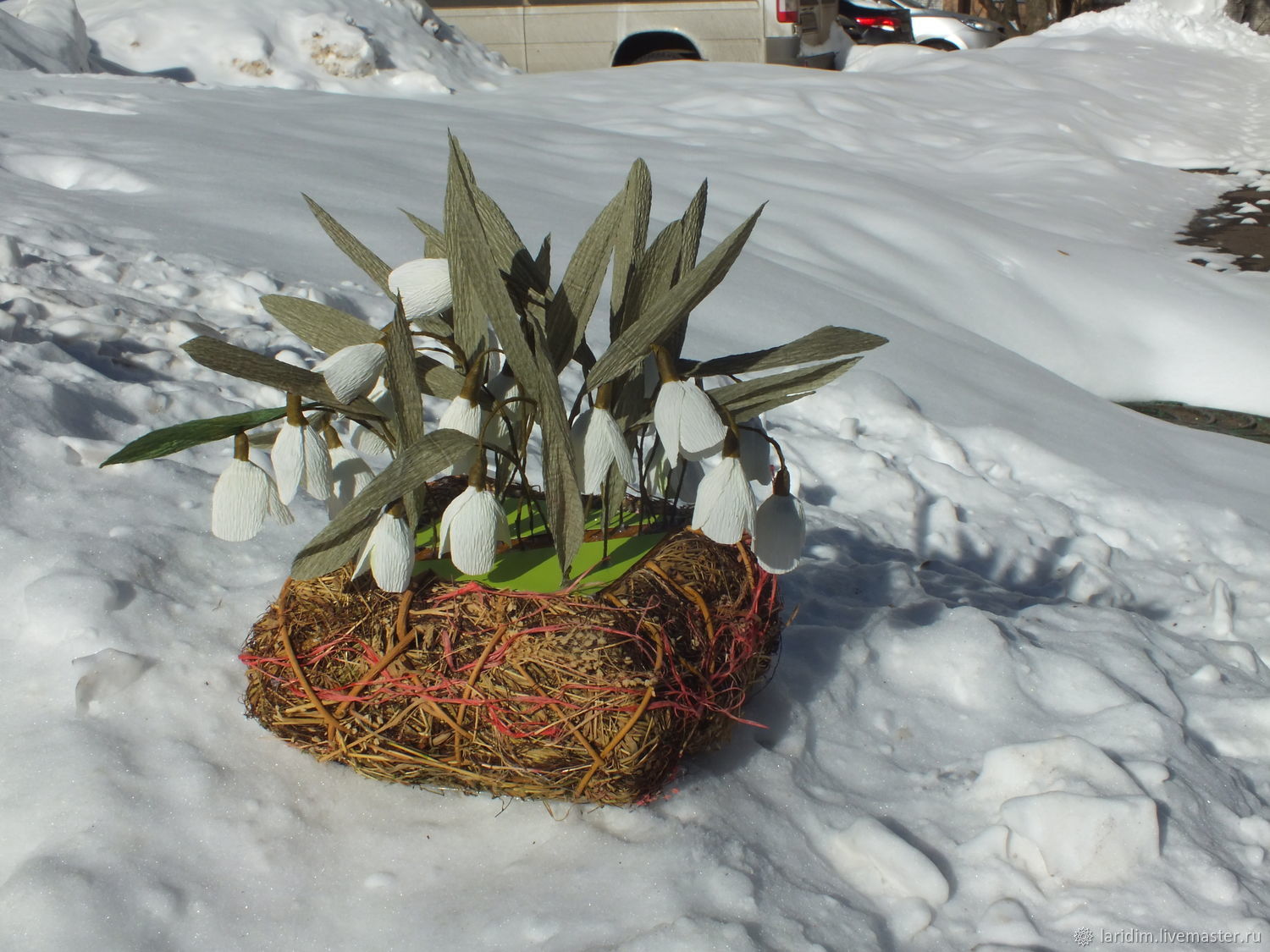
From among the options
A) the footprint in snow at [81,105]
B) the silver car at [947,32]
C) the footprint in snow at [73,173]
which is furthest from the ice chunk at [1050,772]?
the silver car at [947,32]

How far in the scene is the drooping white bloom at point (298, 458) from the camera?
3.49ft

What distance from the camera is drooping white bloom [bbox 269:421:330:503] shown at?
1.06 meters

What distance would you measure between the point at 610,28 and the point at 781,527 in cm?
685

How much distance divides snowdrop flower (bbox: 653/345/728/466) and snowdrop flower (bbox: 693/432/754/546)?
35 mm

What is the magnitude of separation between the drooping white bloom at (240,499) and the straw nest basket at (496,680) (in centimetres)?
11

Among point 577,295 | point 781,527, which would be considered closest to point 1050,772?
point 781,527

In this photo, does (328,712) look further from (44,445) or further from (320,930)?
(44,445)

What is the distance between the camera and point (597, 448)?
1.08 m

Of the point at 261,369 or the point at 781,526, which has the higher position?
the point at 261,369

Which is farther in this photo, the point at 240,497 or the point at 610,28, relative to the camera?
the point at 610,28

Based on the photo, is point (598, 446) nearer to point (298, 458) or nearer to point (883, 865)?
point (298, 458)

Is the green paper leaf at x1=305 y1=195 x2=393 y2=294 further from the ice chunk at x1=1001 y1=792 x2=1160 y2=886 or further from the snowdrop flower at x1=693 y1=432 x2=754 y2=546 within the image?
the ice chunk at x1=1001 y1=792 x2=1160 y2=886

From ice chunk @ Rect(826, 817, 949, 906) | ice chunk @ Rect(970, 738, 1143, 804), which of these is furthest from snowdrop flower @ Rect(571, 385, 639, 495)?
ice chunk @ Rect(970, 738, 1143, 804)

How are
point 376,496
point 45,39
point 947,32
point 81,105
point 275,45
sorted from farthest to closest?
point 947,32
point 275,45
point 45,39
point 81,105
point 376,496
